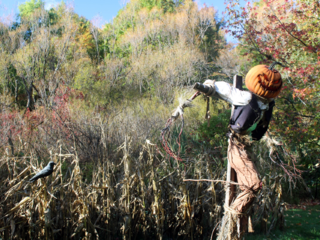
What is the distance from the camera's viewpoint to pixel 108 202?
4.04m

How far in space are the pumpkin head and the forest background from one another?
0.55 metres

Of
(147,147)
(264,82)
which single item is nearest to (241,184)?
(264,82)

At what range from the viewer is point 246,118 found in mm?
2547

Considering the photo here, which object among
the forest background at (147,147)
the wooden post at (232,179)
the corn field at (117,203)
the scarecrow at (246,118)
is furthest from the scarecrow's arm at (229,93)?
the corn field at (117,203)

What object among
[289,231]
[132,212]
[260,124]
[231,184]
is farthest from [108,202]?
[289,231]

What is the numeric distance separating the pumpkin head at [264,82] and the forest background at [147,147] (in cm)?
55

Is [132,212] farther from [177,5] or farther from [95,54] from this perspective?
[177,5]

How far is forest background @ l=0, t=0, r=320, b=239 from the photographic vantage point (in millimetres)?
3646

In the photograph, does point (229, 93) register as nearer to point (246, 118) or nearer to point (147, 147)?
point (246, 118)

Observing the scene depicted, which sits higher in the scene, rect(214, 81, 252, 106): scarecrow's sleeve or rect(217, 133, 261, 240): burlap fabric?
rect(214, 81, 252, 106): scarecrow's sleeve

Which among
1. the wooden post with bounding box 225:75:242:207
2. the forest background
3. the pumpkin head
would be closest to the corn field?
the forest background

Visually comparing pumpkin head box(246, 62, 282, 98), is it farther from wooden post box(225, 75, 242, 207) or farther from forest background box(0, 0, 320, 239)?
forest background box(0, 0, 320, 239)

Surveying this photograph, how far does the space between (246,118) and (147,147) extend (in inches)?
68.8

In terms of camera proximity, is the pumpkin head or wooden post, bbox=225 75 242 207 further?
wooden post, bbox=225 75 242 207
